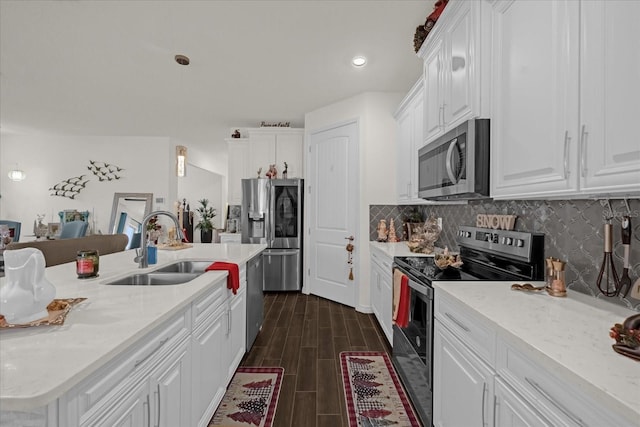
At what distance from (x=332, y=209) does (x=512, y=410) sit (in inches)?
134

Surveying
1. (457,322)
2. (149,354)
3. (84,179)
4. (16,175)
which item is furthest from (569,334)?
(16,175)

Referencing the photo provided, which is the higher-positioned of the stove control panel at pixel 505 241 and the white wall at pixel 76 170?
the white wall at pixel 76 170

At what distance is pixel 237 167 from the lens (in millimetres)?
5391

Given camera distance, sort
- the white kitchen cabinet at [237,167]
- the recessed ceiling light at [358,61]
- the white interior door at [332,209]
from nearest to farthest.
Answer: the recessed ceiling light at [358,61], the white interior door at [332,209], the white kitchen cabinet at [237,167]

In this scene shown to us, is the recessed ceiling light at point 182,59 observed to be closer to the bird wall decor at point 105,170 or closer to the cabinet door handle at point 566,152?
the cabinet door handle at point 566,152

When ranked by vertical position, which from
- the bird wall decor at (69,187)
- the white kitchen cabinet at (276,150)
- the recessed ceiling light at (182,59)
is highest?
the recessed ceiling light at (182,59)

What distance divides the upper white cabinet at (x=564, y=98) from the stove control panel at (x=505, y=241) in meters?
0.30

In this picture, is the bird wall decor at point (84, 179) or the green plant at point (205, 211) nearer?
the bird wall decor at point (84, 179)

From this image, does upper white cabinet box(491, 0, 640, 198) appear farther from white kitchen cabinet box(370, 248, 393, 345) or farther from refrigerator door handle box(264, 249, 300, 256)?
refrigerator door handle box(264, 249, 300, 256)

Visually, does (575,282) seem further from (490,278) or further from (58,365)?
(58,365)

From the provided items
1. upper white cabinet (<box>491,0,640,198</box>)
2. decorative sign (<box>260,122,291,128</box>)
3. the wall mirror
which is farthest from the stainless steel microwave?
the wall mirror

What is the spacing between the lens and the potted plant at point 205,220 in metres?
8.47

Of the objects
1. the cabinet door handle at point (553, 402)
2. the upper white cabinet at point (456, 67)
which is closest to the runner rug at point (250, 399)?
the cabinet door handle at point (553, 402)

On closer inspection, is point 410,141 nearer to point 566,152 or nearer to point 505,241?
point 505,241
